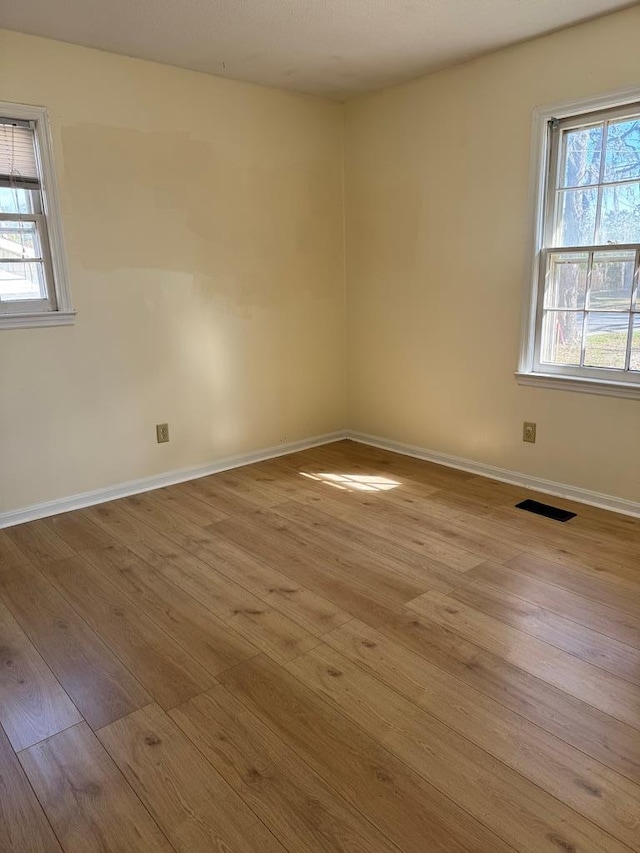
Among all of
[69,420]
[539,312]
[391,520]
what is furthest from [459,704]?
[69,420]

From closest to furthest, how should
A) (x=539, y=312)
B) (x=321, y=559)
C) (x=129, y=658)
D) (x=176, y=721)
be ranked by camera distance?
(x=176, y=721), (x=129, y=658), (x=321, y=559), (x=539, y=312)

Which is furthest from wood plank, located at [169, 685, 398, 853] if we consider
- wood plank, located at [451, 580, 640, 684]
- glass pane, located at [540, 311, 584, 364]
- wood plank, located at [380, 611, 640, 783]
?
glass pane, located at [540, 311, 584, 364]

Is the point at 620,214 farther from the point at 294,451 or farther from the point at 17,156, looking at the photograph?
the point at 17,156

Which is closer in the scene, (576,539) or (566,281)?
(576,539)

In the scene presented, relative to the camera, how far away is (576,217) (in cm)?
324

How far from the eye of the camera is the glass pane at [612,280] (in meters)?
3.08

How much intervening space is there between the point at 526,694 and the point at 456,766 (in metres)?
0.39

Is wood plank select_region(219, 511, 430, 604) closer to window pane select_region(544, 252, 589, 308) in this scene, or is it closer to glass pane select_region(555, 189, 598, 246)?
window pane select_region(544, 252, 589, 308)

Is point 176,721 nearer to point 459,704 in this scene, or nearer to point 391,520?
point 459,704

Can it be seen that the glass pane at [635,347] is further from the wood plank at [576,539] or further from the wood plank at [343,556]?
the wood plank at [343,556]

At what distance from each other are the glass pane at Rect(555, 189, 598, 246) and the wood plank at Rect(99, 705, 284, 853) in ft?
9.86

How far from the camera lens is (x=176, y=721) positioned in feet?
5.94

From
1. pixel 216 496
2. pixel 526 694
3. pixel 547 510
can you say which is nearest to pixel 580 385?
pixel 547 510

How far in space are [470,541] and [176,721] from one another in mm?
1664
